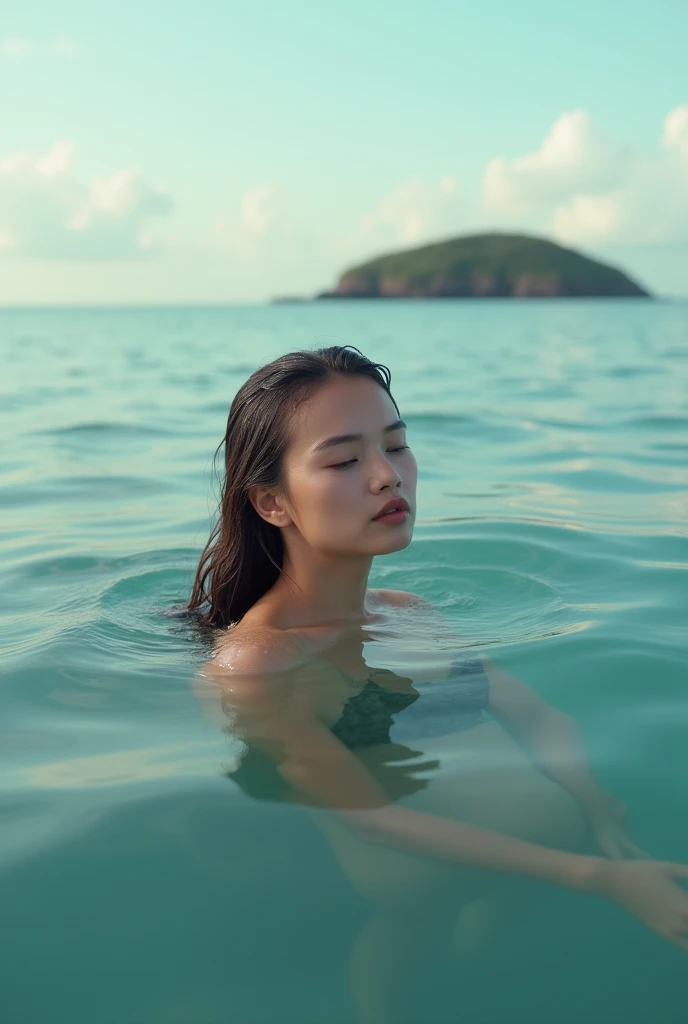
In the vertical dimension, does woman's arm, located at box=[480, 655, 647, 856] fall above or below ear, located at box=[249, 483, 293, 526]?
below

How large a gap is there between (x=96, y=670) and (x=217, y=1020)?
1.93 metres

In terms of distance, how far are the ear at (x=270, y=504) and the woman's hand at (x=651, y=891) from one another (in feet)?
5.62

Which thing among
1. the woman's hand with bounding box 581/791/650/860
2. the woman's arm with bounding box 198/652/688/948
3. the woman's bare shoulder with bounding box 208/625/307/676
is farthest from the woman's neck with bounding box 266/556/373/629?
the woman's hand with bounding box 581/791/650/860

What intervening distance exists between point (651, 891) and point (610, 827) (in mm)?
323

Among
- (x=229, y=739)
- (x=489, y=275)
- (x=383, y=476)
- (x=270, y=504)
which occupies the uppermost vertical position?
(x=489, y=275)

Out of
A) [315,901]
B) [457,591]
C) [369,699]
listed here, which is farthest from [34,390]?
[315,901]

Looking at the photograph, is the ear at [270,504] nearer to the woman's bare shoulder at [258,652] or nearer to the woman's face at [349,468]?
the woman's face at [349,468]

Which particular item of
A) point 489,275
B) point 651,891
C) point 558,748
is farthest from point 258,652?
point 489,275

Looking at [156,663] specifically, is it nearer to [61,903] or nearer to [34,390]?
[61,903]

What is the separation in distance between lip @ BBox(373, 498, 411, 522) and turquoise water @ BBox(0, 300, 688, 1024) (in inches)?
29.4

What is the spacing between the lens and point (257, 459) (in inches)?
146

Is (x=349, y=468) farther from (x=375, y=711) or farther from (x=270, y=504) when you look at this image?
(x=375, y=711)

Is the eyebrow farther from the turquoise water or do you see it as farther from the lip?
the turquoise water

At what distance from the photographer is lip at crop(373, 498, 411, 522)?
3.42 metres
